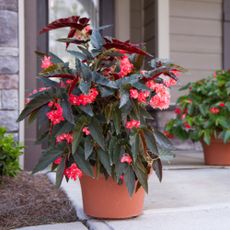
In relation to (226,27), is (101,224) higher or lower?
lower

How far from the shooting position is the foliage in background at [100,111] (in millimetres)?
1507

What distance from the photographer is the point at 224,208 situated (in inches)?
72.0

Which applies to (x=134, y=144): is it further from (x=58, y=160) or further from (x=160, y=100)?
(x=58, y=160)

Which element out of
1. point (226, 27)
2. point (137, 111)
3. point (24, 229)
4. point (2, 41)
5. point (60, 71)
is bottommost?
point (24, 229)

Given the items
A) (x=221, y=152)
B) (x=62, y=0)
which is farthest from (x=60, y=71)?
(x=62, y=0)

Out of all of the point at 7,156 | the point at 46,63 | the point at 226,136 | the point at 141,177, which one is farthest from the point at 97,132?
the point at 226,136

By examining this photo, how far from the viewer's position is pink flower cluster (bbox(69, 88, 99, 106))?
150 centimetres

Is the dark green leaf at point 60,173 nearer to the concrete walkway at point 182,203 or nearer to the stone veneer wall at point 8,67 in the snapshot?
the concrete walkway at point 182,203

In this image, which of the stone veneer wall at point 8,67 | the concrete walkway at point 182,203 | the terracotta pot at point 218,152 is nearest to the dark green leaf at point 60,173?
the concrete walkway at point 182,203

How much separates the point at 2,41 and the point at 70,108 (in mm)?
1481

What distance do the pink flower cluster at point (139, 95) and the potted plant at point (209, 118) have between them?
A: 158cm

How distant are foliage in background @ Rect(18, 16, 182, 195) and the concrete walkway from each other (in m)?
0.18

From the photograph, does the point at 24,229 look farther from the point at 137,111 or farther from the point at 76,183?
the point at 76,183

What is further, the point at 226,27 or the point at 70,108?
the point at 226,27
